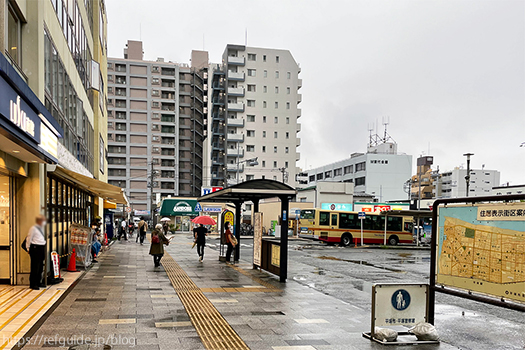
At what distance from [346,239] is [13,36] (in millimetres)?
29337

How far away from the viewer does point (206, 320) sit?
822 centimetres

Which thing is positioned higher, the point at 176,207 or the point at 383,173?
the point at 383,173

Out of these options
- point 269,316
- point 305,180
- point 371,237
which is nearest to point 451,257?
point 269,316

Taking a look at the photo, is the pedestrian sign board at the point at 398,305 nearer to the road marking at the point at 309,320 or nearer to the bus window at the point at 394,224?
the road marking at the point at 309,320

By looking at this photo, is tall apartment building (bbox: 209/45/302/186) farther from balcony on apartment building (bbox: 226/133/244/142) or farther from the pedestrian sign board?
the pedestrian sign board

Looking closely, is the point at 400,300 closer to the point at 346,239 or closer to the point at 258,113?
the point at 346,239

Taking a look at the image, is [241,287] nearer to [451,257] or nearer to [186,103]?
[451,257]

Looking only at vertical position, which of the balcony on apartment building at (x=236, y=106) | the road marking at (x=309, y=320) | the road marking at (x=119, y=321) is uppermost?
the balcony on apartment building at (x=236, y=106)

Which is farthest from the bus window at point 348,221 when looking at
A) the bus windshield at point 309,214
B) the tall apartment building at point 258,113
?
the tall apartment building at point 258,113

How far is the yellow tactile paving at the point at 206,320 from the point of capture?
6746 millimetres

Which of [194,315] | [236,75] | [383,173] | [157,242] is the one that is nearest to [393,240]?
[157,242]

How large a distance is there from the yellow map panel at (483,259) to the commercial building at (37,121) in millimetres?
5987

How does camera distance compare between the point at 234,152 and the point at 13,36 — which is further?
the point at 234,152

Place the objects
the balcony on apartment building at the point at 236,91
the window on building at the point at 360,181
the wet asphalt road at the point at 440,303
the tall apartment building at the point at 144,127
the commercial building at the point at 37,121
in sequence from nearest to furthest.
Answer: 1. the commercial building at the point at 37,121
2. the wet asphalt road at the point at 440,303
3. the balcony on apartment building at the point at 236,91
4. the tall apartment building at the point at 144,127
5. the window on building at the point at 360,181
